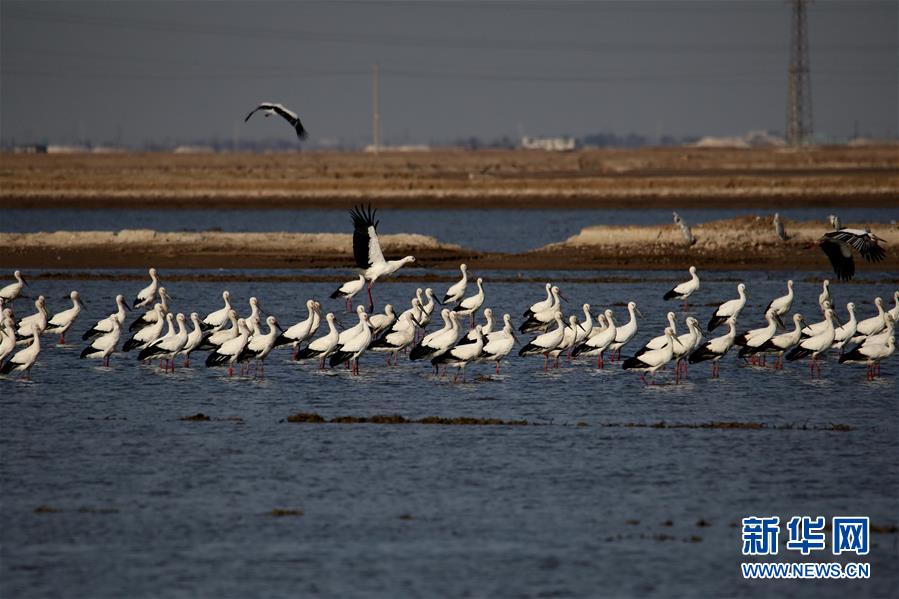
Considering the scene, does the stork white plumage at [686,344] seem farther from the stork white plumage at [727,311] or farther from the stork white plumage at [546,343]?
the stork white plumage at [727,311]

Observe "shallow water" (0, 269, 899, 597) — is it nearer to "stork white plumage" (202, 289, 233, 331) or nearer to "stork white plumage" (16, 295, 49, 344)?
"stork white plumage" (16, 295, 49, 344)

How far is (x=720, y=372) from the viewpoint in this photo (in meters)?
21.8

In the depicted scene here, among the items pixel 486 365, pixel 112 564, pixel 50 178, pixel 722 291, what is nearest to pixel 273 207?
pixel 50 178

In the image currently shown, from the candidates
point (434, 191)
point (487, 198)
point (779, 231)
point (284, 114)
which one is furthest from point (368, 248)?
point (434, 191)

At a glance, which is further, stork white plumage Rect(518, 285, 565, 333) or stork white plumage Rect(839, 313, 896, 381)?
stork white plumage Rect(518, 285, 565, 333)

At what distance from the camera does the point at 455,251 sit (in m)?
40.4

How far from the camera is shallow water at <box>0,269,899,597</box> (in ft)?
38.4

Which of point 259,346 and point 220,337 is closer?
point 259,346

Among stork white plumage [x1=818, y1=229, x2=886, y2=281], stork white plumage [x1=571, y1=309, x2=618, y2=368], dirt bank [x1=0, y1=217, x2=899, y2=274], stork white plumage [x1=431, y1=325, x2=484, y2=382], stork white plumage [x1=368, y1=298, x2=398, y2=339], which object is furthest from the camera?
dirt bank [x1=0, y1=217, x2=899, y2=274]

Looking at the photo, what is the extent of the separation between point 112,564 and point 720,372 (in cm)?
1201

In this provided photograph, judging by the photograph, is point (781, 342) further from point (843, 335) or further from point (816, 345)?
point (843, 335)

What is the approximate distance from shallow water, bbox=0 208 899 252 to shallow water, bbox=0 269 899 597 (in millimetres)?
27985

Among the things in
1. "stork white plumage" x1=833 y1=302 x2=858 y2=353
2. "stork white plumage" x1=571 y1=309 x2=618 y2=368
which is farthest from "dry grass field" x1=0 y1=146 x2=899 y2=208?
"stork white plumage" x1=571 y1=309 x2=618 y2=368

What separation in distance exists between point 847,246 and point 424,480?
14264 millimetres
